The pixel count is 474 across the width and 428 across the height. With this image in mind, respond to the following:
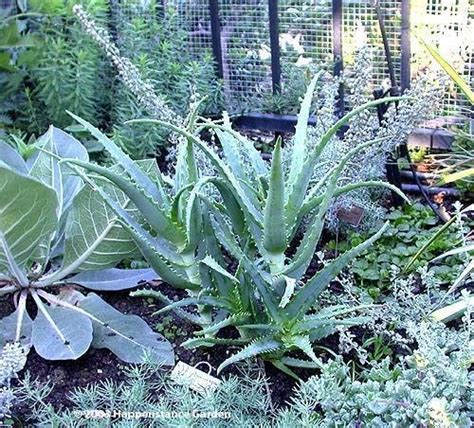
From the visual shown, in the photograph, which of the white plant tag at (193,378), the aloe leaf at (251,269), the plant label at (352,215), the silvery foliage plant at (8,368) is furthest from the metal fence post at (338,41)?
the silvery foliage plant at (8,368)

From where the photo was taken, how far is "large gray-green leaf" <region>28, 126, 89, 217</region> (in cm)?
245

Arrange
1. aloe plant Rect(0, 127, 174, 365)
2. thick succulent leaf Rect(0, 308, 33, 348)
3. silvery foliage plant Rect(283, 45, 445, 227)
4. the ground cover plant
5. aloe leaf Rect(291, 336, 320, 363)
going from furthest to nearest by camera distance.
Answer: silvery foliage plant Rect(283, 45, 445, 227), thick succulent leaf Rect(0, 308, 33, 348), aloe plant Rect(0, 127, 174, 365), aloe leaf Rect(291, 336, 320, 363), the ground cover plant

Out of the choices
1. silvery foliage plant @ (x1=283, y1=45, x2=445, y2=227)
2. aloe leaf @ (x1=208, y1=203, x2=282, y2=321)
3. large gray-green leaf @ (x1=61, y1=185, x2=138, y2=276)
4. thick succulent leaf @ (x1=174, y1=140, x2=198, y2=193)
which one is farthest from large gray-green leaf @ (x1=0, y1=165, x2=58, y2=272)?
silvery foliage plant @ (x1=283, y1=45, x2=445, y2=227)

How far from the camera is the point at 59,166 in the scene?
2447 millimetres

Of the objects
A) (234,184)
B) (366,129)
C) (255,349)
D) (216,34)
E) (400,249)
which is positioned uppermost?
(216,34)

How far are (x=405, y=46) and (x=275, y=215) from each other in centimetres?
160

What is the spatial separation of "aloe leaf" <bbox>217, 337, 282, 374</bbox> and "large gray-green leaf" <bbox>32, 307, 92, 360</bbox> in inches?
16.3

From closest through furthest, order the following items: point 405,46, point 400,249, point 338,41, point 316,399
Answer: point 316,399
point 400,249
point 405,46
point 338,41

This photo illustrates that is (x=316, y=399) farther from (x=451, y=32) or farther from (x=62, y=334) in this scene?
(x=451, y=32)

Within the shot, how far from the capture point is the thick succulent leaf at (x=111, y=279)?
94.6 inches

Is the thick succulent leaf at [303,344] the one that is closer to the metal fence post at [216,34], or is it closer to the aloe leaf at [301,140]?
the aloe leaf at [301,140]

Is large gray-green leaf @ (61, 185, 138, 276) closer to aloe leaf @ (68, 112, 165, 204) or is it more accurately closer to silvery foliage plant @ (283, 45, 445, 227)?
aloe leaf @ (68, 112, 165, 204)

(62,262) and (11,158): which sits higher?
(11,158)

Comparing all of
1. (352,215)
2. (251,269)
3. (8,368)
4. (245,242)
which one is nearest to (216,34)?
(352,215)
